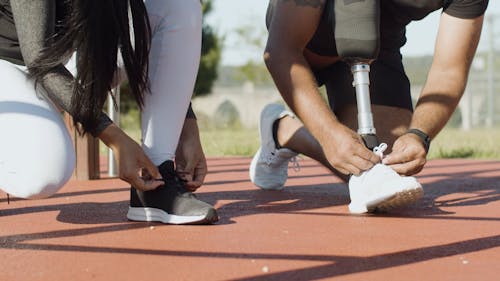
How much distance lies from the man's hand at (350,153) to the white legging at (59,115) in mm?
483

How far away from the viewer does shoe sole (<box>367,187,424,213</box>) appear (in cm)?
231

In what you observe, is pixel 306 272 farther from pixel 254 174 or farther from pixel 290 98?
pixel 254 174

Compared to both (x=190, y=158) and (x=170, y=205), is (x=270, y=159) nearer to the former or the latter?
(x=190, y=158)

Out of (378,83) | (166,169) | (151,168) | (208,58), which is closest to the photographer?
(151,168)

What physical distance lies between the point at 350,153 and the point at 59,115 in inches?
35.7

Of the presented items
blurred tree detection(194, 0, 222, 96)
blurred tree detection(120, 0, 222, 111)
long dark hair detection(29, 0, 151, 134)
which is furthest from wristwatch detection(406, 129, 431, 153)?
blurred tree detection(194, 0, 222, 96)

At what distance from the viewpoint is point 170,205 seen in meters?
2.29

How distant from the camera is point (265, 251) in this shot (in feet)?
6.13

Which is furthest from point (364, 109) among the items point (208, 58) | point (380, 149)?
point (208, 58)

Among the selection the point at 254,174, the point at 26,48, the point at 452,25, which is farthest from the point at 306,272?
the point at 254,174

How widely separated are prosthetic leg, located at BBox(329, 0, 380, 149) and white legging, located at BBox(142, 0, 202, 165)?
1.74 ft

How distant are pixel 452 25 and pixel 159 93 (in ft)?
3.72

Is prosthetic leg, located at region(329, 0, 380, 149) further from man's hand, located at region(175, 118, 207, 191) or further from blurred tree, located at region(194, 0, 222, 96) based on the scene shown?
blurred tree, located at region(194, 0, 222, 96)

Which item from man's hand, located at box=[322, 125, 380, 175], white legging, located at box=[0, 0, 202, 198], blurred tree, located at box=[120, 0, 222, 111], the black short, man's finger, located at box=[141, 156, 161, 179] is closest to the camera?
man's finger, located at box=[141, 156, 161, 179]
